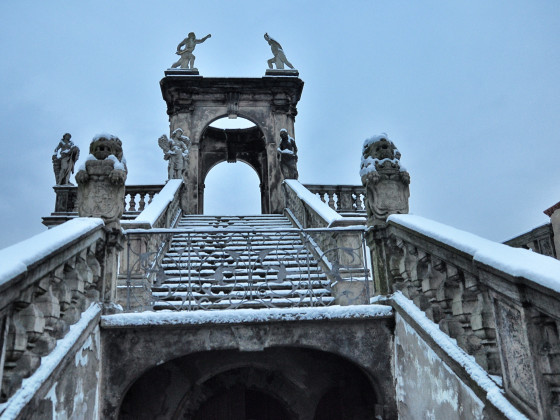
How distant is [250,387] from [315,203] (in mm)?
4840

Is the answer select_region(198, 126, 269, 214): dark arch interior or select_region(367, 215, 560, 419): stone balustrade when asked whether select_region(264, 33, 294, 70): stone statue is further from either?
select_region(367, 215, 560, 419): stone balustrade

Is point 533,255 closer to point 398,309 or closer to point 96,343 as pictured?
point 398,309

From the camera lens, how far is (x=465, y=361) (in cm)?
347

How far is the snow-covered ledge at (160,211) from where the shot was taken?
7543mm

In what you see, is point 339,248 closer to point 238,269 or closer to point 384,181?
point 384,181

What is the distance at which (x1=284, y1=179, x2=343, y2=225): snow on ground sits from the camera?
8.36m

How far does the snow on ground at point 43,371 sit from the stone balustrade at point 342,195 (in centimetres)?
1143

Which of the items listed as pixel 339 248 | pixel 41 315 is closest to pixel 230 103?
pixel 339 248

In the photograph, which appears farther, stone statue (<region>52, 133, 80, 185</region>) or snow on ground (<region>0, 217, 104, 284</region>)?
stone statue (<region>52, 133, 80, 185</region>)

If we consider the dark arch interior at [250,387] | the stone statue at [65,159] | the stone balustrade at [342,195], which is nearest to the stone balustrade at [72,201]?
the stone statue at [65,159]

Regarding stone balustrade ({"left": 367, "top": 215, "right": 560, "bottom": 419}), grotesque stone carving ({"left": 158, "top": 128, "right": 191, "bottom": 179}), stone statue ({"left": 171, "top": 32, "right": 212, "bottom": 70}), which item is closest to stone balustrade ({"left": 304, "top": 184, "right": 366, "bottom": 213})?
grotesque stone carving ({"left": 158, "top": 128, "right": 191, "bottom": 179})

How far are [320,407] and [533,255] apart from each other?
13.4 feet

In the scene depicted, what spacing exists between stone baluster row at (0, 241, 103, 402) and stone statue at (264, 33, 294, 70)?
16.0m

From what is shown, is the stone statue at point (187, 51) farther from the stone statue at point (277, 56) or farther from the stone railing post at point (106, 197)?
the stone railing post at point (106, 197)
